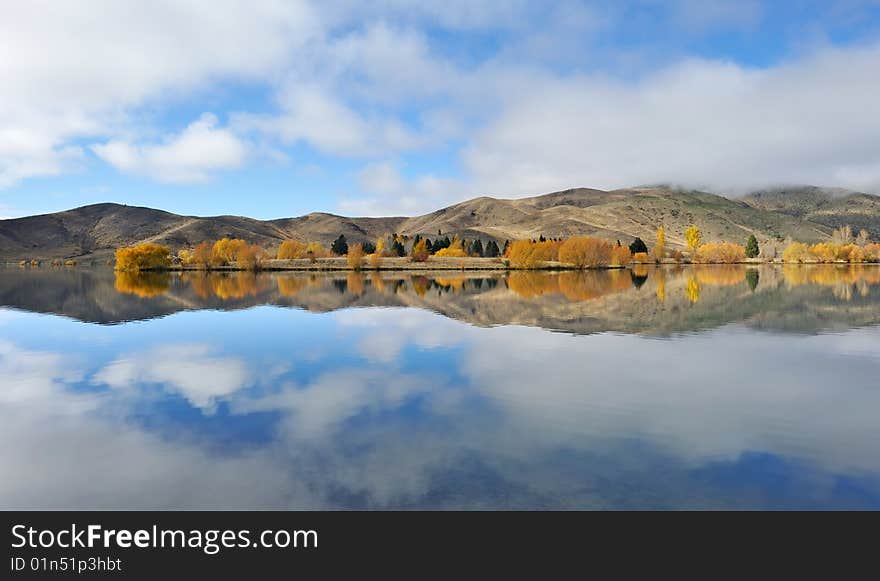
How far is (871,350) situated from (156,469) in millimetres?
34576

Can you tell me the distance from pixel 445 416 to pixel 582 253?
139052 millimetres

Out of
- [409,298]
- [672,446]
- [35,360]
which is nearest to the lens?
[672,446]

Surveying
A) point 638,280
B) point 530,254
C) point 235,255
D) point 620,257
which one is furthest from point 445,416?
point 235,255

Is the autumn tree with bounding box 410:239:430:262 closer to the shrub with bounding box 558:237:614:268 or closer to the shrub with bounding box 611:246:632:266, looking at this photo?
→ the shrub with bounding box 558:237:614:268

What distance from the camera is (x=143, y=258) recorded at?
154 m

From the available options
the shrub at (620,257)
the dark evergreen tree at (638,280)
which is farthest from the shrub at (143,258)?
the shrub at (620,257)

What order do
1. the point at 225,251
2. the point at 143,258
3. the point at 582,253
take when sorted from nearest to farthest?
the point at 582,253, the point at 143,258, the point at 225,251

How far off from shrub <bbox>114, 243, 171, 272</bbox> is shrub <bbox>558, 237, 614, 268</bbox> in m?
114

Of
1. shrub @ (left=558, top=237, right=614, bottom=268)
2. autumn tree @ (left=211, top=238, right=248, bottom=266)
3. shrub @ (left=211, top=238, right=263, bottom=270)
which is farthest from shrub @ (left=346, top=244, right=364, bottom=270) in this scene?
shrub @ (left=558, top=237, right=614, bottom=268)

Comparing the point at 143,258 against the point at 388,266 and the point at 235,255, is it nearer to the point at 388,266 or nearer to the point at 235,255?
the point at 235,255

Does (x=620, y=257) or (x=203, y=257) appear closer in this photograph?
(x=203, y=257)

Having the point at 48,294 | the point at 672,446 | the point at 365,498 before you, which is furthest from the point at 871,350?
the point at 48,294

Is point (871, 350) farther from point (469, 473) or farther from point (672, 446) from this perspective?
point (469, 473)

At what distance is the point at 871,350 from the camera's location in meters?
29.5
